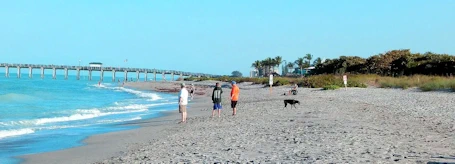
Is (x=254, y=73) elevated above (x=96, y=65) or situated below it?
below

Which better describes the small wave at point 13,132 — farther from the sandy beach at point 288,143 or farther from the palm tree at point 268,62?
the palm tree at point 268,62

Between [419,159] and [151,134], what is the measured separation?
8050 mm

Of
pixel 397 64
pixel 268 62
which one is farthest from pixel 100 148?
pixel 268 62

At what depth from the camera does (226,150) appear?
8711 mm

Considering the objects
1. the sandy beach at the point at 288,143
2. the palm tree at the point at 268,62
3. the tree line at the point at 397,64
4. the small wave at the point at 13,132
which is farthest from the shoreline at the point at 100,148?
the palm tree at the point at 268,62

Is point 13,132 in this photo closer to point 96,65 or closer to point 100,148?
point 100,148

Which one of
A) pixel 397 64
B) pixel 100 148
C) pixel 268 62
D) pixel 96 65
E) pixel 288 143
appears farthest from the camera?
pixel 96 65

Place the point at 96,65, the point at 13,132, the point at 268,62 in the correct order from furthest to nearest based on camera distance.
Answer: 1. the point at 96,65
2. the point at 268,62
3. the point at 13,132

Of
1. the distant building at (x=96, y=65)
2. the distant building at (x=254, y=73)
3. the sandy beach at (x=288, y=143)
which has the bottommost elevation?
the sandy beach at (x=288, y=143)

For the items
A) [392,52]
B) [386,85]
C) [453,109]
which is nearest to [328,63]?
[392,52]

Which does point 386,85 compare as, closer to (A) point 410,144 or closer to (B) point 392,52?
(B) point 392,52

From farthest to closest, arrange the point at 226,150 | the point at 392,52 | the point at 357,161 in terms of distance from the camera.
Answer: the point at 392,52
the point at 226,150
the point at 357,161

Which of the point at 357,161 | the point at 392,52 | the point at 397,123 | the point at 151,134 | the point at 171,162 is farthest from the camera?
the point at 392,52

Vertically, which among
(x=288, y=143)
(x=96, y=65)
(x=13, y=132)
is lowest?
(x=13, y=132)
